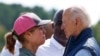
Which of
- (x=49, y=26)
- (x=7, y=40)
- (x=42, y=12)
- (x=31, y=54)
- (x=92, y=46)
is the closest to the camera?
(x=92, y=46)

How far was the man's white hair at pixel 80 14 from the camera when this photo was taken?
5855 mm

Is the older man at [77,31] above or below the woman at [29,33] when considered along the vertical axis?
above

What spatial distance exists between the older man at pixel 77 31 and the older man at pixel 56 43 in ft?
3.73

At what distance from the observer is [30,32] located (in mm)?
6598

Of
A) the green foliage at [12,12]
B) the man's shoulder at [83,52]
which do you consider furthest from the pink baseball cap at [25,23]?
the green foliage at [12,12]

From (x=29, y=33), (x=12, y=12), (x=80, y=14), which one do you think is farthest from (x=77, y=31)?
(x=12, y=12)

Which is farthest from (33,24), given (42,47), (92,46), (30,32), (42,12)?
(42,12)

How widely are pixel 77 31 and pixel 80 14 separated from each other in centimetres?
18

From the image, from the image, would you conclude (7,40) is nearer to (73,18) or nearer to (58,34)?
(58,34)

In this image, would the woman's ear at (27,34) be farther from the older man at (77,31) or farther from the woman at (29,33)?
the older man at (77,31)

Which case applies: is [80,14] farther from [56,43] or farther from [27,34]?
[56,43]

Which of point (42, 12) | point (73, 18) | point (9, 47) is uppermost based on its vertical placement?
point (73, 18)

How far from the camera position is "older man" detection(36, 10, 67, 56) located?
23.3 ft

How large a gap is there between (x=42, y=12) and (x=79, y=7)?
9206 centimetres
